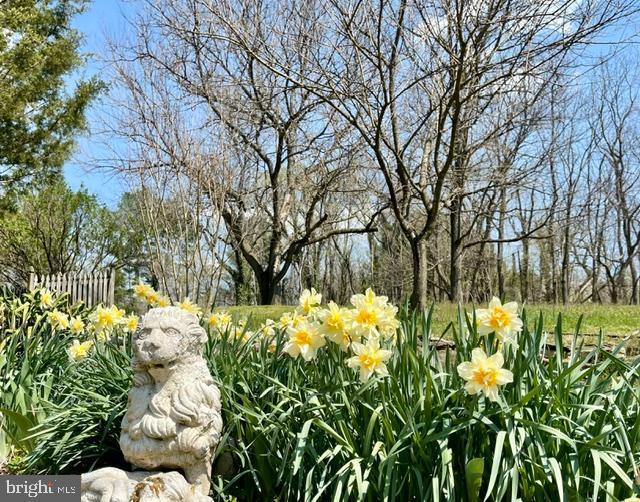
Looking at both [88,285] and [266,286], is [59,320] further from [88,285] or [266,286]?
[266,286]

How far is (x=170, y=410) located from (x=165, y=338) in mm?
279

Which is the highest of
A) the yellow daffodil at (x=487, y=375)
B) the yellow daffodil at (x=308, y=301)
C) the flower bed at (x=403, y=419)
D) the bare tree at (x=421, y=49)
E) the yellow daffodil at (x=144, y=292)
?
the bare tree at (x=421, y=49)

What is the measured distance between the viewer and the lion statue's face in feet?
7.18

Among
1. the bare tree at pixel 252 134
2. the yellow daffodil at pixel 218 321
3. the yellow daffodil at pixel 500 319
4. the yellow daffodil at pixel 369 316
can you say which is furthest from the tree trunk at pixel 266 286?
the yellow daffodil at pixel 500 319

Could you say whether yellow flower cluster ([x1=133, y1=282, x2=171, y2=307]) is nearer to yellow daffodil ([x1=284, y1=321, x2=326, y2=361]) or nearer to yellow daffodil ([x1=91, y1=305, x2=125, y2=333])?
yellow daffodil ([x1=91, y1=305, x2=125, y2=333])

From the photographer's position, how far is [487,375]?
1.90 metres

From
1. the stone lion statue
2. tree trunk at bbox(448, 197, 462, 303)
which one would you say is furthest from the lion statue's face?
tree trunk at bbox(448, 197, 462, 303)

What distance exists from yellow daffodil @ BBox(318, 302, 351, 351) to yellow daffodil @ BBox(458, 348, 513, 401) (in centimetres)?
53

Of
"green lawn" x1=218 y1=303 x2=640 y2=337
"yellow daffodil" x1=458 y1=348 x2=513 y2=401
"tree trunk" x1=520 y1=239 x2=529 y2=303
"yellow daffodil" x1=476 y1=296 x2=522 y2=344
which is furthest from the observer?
"tree trunk" x1=520 y1=239 x2=529 y2=303

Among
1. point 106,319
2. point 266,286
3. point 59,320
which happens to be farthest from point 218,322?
point 266,286

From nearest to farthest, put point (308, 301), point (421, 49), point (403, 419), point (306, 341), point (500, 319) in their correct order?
point (500, 319) < point (403, 419) < point (306, 341) < point (308, 301) < point (421, 49)

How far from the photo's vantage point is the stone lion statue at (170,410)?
7.15ft

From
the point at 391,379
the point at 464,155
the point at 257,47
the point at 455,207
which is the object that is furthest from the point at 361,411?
the point at 455,207

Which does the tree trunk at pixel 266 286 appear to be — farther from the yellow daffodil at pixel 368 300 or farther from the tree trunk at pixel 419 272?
the yellow daffodil at pixel 368 300
